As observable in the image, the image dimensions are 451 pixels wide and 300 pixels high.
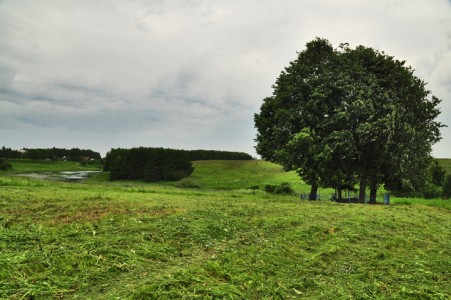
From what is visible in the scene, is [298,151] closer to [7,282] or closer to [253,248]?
[253,248]

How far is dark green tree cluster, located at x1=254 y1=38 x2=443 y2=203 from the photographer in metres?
23.7

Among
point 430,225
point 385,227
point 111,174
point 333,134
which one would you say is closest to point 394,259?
point 385,227

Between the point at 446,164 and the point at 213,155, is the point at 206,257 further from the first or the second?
the point at 213,155

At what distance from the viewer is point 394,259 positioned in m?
7.52

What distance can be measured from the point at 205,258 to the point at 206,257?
0.09m

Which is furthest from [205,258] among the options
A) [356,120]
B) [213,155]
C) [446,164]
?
[213,155]

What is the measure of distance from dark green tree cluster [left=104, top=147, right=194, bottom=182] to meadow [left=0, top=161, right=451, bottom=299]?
3161 inches

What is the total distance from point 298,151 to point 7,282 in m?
22.8

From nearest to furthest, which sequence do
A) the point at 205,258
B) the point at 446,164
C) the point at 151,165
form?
the point at 205,258 < the point at 151,165 < the point at 446,164

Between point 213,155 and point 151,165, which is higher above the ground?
point 213,155

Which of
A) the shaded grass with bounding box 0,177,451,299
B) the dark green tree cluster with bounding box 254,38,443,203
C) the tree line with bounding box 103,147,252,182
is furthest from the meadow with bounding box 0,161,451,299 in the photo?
the tree line with bounding box 103,147,252,182

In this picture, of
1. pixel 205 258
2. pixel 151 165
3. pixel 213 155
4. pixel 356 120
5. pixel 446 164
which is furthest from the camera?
pixel 213 155

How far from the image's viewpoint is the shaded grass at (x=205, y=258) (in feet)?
16.8

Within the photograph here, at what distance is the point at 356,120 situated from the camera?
80.1 feet
